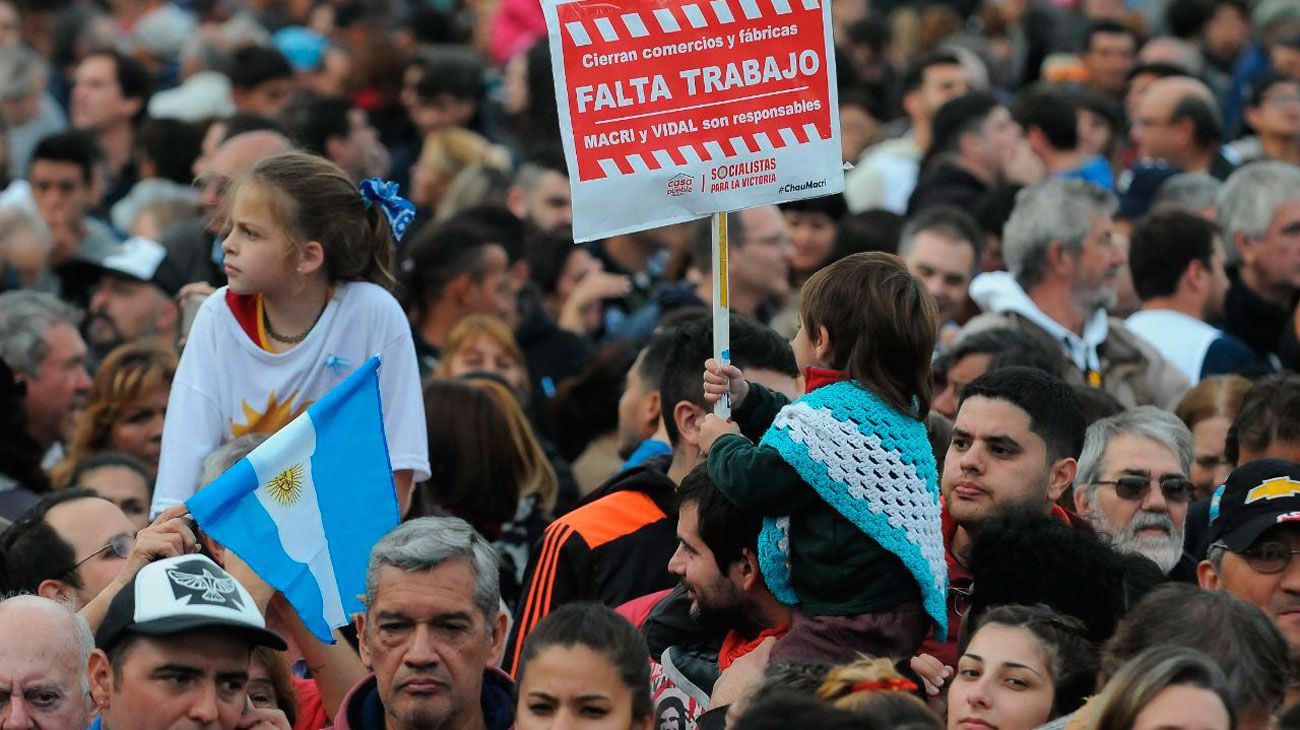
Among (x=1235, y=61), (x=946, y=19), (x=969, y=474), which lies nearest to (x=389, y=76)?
(x=946, y=19)

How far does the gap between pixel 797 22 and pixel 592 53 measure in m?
0.62

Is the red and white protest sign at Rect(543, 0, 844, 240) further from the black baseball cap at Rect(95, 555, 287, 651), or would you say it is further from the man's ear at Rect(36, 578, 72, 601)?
the man's ear at Rect(36, 578, 72, 601)

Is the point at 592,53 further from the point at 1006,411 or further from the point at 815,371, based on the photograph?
the point at 1006,411

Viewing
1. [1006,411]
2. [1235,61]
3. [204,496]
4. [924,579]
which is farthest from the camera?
[1235,61]

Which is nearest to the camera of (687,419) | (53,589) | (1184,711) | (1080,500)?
(1184,711)

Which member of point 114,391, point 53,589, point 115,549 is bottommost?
point 53,589

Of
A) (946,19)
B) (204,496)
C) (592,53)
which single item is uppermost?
(946,19)

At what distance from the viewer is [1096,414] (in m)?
8.21

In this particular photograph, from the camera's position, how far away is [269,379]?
7.31 meters

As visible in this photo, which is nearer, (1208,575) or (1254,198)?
(1208,575)

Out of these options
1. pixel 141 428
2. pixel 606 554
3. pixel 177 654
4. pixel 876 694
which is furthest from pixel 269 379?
pixel 876 694

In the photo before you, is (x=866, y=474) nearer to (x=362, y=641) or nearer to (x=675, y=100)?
(x=675, y=100)

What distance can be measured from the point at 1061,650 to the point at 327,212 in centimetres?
288

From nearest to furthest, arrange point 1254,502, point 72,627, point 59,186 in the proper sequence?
1. point 72,627
2. point 1254,502
3. point 59,186
